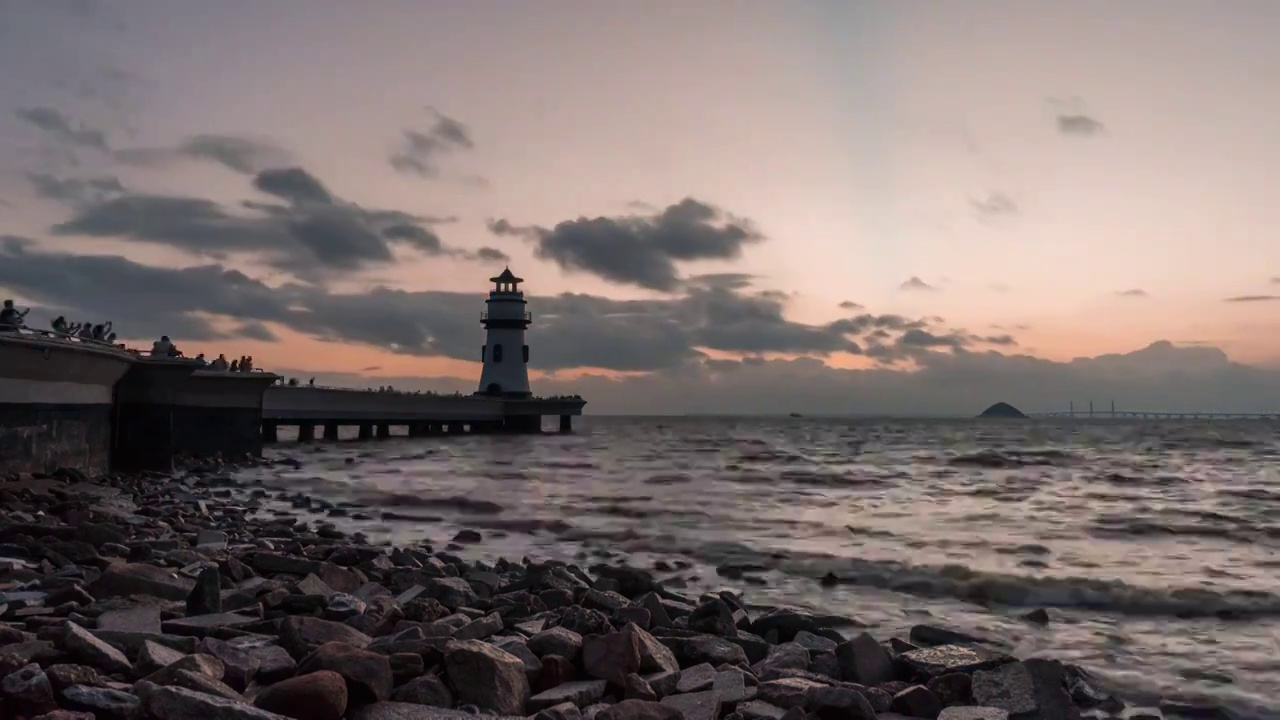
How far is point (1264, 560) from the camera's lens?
1326 cm

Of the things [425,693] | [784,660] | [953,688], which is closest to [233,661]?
[425,693]

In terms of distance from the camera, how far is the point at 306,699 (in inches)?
169

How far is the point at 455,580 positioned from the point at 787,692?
3.82 m

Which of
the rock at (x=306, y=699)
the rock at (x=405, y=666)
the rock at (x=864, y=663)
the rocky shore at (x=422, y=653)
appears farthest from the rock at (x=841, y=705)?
the rock at (x=306, y=699)

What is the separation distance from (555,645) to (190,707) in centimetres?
201

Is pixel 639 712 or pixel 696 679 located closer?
pixel 639 712

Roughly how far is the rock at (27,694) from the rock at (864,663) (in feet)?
14.0

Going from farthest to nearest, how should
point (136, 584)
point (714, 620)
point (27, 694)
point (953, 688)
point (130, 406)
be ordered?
point (130, 406) < point (714, 620) < point (136, 584) < point (953, 688) < point (27, 694)

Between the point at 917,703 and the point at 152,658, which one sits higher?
the point at 152,658

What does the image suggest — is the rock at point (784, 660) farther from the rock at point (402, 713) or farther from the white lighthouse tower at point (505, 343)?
the white lighthouse tower at point (505, 343)

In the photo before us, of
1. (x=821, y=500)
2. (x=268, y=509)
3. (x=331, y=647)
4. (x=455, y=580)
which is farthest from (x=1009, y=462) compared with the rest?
(x=331, y=647)

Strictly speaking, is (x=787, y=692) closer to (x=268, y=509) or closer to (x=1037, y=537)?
(x=1037, y=537)

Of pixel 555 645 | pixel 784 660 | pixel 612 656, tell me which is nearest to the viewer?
pixel 612 656

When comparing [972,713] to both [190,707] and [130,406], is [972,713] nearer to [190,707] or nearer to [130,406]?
[190,707]
